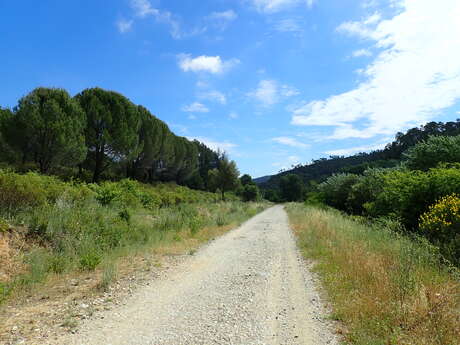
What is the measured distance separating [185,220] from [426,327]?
1241 centimetres

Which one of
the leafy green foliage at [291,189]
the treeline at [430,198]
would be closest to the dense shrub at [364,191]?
the treeline at [430,198]

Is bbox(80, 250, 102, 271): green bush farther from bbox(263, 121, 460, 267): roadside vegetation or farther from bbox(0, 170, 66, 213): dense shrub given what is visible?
bbox(263, 121, 460, 267): roadside vegetation

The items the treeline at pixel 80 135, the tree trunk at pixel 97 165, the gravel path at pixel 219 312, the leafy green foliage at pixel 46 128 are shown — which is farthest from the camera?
the tree trunk at pixel 97 165

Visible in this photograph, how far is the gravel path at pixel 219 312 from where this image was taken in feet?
12.1

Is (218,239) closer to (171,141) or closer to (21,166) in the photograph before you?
(21,166)

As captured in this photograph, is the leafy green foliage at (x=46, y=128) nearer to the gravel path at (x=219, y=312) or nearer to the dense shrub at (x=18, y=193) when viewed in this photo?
the dense shrub at (x=18, y=193)

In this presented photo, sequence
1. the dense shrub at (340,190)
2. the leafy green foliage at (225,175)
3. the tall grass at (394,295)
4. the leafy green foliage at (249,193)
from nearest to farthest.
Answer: the tall grass at (394,295) < the dense shrub at (340,190) < the leafy green foliage at (225,175) < the leafy green foliage at (249,193)

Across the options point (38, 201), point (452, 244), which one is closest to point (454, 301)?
point (452, 244)

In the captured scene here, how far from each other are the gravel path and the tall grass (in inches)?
18.3

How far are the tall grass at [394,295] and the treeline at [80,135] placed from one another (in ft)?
66.1

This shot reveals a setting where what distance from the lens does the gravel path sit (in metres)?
3.69

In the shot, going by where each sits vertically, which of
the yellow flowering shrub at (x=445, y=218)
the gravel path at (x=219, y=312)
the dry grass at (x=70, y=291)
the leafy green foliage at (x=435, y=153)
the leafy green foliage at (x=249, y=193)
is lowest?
the gravel path at (x=219, y=312)

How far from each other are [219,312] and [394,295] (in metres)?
2.86

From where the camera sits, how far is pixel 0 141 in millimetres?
21141
